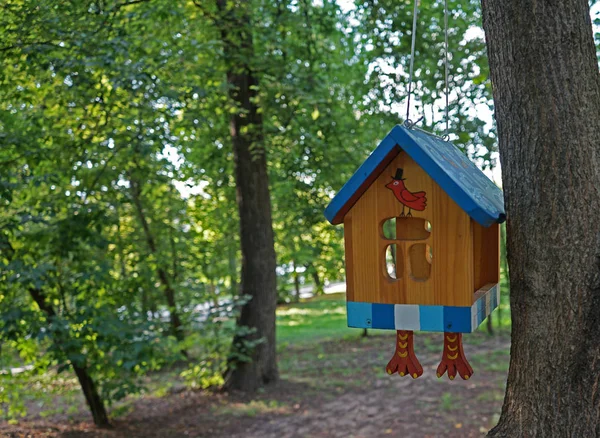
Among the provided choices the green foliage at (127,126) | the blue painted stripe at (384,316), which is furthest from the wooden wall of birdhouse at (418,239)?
the green foliage at (127,126)

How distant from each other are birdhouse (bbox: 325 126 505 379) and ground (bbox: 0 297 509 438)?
466 cm

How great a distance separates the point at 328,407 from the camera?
7.88 m

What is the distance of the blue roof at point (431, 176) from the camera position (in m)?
2.06

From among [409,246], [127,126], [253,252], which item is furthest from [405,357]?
[253,252]

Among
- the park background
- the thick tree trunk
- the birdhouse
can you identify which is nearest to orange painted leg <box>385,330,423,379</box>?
the birdhouse

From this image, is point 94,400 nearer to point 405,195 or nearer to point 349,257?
point 349,257

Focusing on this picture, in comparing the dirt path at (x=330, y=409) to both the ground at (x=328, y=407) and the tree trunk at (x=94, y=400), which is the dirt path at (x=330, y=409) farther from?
the tree trunk at (x=94, y=400)

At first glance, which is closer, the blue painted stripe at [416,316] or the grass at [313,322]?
the blue painted stripe at [416,316]

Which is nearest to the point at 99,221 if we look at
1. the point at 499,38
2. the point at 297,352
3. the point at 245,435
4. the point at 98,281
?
the point at 98,281

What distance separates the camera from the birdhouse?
214 cm

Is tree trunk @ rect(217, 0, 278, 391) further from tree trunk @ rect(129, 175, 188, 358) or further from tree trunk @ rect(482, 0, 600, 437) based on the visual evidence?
tree trunk @ rect(482, 0, 600, 437)

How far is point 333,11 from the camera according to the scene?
24.3ft

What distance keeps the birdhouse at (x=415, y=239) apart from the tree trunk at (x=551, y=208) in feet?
0.49

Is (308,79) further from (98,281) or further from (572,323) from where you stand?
(572,323)
